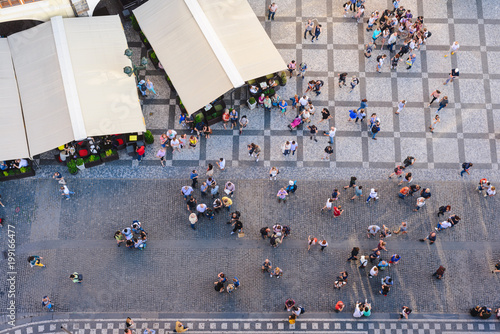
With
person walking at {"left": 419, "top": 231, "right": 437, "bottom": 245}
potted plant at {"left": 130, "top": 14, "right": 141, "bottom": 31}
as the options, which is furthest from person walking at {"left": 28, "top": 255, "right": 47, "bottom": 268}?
person walking at {"left": 419, "top": 231, "right": 437, "bottom": 245}

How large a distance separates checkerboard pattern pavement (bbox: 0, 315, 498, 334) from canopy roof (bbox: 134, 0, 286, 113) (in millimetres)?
10578

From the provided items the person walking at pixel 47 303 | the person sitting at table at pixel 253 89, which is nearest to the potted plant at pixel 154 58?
the person sitting at table at pixel 253 89

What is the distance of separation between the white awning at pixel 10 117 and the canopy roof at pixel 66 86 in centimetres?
5

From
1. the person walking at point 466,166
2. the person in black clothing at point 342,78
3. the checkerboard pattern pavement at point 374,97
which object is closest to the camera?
the person walking at point 466,166

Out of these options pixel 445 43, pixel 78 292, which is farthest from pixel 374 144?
pixel 78 292

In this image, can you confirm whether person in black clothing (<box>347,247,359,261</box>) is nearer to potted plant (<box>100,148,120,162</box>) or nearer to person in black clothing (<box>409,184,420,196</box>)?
person in black clothing (<box>409,184,420,196</box>)

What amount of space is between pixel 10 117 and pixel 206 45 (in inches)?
413

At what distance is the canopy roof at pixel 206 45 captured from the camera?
2442cm

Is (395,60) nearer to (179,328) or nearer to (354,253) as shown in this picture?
(354,253)

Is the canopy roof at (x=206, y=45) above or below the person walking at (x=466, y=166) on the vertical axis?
above

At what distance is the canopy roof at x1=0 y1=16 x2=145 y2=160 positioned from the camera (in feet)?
76.7

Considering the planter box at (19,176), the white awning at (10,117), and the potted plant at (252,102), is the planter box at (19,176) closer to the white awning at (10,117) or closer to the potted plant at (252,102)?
the white awning at (10,117)

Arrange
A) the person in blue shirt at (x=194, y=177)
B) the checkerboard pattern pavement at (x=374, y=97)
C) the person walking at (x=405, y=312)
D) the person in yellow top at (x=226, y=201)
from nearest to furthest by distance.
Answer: the person walking at (x=405, y=312)
the person in yellow top at (x=226, y=201)
the person in blue shirt at (x=194, y=177)
the checkerboard pattern pavement at (x=374, y=97)

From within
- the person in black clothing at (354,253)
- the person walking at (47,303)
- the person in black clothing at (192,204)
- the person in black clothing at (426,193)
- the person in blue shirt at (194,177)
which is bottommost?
the person walking at (47,303)
